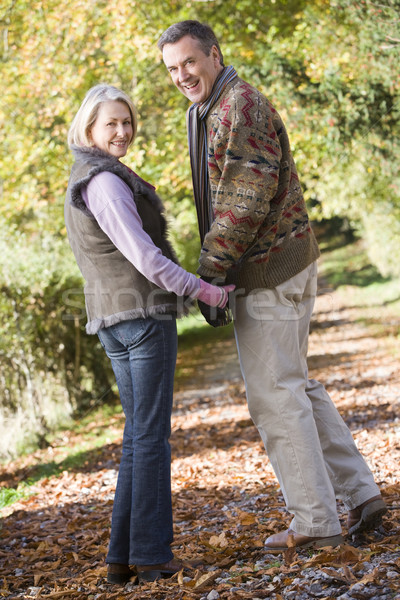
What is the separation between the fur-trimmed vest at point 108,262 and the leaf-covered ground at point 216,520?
1165mm

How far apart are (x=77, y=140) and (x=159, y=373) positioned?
1.10 metres

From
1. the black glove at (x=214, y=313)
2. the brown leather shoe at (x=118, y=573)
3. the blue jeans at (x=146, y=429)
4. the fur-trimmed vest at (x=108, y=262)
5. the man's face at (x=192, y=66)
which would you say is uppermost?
the man's face at (x=192, y=66)

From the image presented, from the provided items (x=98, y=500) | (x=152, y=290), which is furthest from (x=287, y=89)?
(x=152, y=290)

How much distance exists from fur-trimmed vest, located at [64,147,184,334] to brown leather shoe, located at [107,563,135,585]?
1065 millimetres

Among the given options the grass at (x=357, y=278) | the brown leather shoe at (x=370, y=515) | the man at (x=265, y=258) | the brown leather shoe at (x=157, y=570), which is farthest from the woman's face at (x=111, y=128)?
the grass at (x=357, y=278)

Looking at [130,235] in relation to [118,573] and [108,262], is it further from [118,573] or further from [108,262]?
[118,573]

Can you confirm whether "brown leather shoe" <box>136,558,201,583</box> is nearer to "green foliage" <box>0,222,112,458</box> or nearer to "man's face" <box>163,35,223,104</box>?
"man's face" <box>163,35,223,104</box>

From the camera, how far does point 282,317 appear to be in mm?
2979

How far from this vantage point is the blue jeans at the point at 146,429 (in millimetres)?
2855

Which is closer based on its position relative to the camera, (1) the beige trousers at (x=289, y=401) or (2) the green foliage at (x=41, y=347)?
(1) the beige trousers at (x=289, y=401)

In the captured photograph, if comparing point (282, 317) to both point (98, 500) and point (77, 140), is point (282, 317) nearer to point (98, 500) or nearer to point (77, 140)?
point (77, 140)

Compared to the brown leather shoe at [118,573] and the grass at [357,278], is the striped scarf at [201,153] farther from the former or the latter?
the grass at [357,278]

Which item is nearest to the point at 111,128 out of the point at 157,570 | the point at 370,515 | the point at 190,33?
the point at 190,33

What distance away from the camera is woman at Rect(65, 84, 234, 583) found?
9.16 feet
